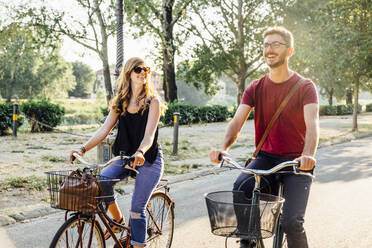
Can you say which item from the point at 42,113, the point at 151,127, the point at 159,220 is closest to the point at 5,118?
the point at 42,113

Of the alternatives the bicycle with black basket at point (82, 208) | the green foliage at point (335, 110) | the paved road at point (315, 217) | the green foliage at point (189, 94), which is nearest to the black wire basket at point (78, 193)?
the bicycle with black basket at point (82, 208)

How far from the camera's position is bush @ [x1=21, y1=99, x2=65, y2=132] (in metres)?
16.9

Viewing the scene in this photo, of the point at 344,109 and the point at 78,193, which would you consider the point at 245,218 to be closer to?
the point at 78,193

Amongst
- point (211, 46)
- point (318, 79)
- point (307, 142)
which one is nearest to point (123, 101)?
point (307, 142)

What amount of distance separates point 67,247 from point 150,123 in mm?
1060

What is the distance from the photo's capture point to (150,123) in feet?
10.4

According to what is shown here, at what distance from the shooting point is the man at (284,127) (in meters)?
2.71

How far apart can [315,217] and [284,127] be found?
3.10 meters

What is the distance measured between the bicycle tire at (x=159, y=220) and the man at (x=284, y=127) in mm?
974

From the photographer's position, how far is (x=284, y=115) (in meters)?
2.83

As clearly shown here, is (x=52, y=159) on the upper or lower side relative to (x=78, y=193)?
lower

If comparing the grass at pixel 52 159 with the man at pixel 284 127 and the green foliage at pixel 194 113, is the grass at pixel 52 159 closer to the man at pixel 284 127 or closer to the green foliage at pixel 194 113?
the man at pixel 284 127

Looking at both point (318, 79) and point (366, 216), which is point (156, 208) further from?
point (318, 79)

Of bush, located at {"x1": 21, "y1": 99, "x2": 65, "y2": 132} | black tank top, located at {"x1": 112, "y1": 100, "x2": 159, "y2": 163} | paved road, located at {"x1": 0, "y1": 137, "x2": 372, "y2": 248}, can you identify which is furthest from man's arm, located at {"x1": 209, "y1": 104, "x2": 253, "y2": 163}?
bush, located at {"x1": 21, "y1": 99, "x2": 65, "y2": 132}
